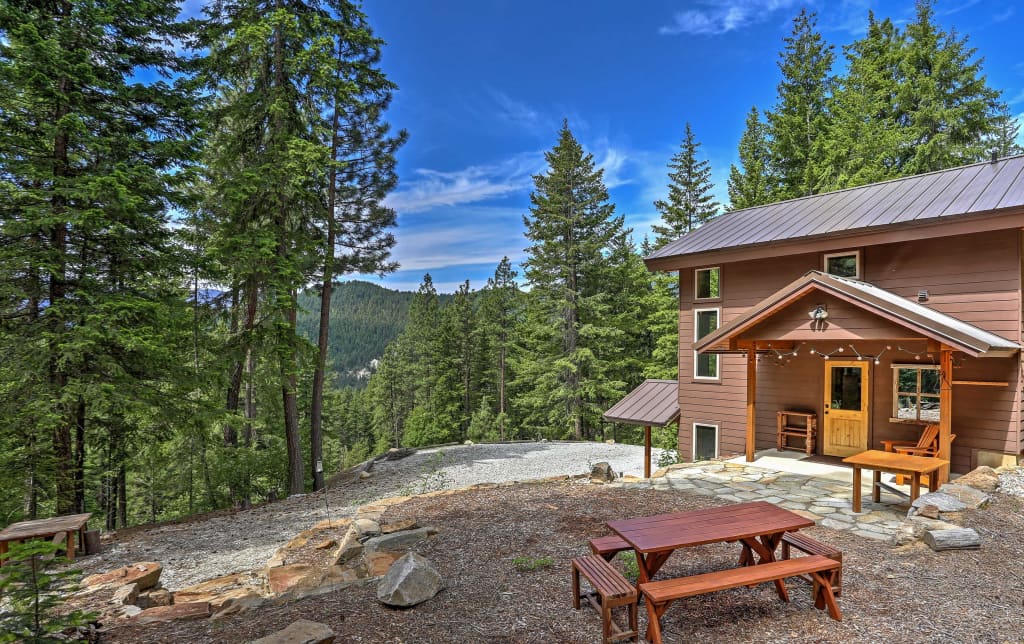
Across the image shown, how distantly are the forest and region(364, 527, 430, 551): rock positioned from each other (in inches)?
193

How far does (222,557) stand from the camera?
279 inches

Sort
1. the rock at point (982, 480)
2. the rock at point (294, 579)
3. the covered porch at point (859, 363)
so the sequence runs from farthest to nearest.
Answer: the covered porch at point (859, 363) → the rock at point (982, 480) → the rock at point (294, 579)

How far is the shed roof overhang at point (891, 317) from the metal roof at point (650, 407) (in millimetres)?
2206

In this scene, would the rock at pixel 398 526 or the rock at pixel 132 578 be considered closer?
the rock at pixel 132 578

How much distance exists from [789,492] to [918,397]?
3768 millimetres

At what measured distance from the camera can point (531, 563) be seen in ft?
15.4

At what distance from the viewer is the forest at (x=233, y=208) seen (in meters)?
7.26

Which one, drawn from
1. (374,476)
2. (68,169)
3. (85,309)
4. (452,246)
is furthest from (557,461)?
(452,246)

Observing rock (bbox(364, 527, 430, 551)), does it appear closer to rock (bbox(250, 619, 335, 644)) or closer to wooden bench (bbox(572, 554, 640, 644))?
rock (bbox(250, 619, 335, 644))

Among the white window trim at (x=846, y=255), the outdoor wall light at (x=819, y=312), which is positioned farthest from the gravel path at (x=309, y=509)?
the white window trim at (x=846, y=255)

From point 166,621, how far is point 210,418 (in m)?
5.90

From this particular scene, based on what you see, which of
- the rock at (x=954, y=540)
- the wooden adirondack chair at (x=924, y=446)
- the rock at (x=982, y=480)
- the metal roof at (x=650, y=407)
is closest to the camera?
the rock at (x=954, y=540)

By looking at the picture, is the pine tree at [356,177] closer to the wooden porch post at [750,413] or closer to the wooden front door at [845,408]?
the wooden porch post at [750,413]

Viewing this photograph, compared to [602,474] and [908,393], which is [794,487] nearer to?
[602,474]
